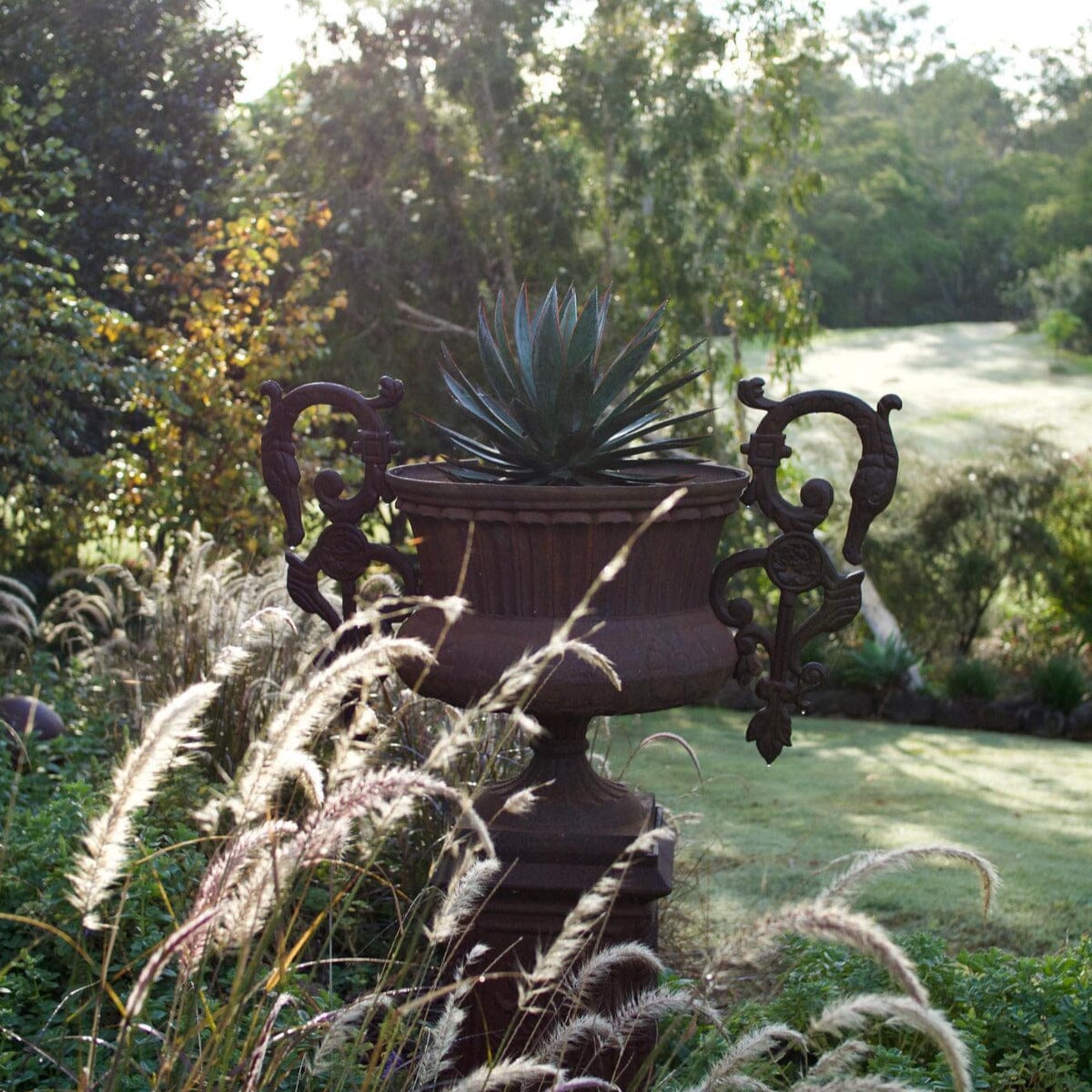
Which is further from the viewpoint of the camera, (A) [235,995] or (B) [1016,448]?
(B) [1016,448]

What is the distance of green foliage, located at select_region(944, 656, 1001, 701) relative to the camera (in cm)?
739

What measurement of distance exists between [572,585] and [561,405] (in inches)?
14.9

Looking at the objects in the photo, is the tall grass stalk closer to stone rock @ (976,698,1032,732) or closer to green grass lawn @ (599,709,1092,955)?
green grass lawn @ (599,709,1092,955)

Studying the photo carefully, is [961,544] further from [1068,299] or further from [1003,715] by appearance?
[1068,299]

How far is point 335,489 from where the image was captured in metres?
2.71

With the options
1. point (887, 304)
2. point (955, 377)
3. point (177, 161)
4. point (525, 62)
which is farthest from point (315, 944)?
point (887, 304)

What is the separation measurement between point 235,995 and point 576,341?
1.51 metres

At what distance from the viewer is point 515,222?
8383 mm

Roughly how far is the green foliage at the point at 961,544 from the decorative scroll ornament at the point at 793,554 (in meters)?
5.99

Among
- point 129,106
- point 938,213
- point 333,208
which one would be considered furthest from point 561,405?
point 938,213

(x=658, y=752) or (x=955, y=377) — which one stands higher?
(x=955, y=377)

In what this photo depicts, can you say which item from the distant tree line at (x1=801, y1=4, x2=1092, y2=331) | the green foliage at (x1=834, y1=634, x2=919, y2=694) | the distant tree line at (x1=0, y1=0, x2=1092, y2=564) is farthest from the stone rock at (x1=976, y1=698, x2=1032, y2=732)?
the distant tree line at (x1=801, y1=4, x2=1092, y2=331)

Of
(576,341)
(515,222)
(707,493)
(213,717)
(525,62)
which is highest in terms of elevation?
(525,62)

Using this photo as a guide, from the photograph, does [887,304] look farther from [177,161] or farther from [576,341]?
[576,341]
